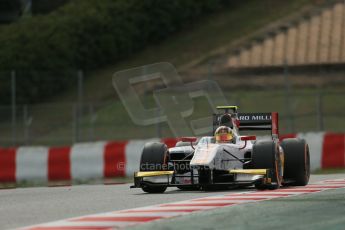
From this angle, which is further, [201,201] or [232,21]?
[232,21]

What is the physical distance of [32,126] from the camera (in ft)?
76.6

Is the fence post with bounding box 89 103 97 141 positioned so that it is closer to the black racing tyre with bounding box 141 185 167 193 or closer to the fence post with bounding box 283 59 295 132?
the fence post with bounding box 283 59 295 132

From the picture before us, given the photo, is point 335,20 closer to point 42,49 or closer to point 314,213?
point 42,49

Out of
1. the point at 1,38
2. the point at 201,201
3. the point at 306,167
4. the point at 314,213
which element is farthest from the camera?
the point at 1,38

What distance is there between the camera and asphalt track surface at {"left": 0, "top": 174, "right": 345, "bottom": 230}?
28.1 ft

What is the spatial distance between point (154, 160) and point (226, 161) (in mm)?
949

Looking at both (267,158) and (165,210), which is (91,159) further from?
(165,210)

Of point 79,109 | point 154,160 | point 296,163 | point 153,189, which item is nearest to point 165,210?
point 154,160

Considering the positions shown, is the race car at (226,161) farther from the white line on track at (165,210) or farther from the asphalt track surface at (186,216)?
the white line on track at (165,210)

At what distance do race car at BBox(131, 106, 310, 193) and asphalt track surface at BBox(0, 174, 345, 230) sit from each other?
19 centimetres

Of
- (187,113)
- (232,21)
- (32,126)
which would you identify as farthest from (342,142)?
(232,21)

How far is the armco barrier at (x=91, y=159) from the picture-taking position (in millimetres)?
18547

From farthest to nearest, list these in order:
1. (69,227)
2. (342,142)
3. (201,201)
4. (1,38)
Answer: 1. (1,38)
2. (342,142)
3. (201,201)
4. (69,227)

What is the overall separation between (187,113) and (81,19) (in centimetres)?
661
